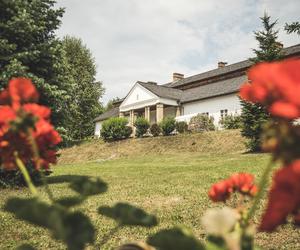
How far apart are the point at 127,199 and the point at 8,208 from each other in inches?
309

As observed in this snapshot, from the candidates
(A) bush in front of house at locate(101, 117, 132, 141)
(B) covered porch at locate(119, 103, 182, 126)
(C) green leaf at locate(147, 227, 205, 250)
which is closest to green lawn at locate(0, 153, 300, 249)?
(C) green leaf at locate(147, 227, 205, 250)

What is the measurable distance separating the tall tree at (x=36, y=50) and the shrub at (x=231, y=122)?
1873cm

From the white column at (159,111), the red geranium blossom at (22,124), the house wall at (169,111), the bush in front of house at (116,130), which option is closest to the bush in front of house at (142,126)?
the bush in front of house at (116,130)

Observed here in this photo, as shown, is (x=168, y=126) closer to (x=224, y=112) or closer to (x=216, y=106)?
(x=224, y=112)

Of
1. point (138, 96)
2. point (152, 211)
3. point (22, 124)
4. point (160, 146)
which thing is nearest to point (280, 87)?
point (22, 124)

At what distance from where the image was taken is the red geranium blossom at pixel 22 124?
98cm

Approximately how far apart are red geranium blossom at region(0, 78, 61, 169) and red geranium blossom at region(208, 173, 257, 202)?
49 centimetres

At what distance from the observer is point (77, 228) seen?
89 cm

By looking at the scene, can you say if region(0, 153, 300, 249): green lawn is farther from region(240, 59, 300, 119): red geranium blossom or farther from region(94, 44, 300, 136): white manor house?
region(94, 44, 300, 136): white manor house

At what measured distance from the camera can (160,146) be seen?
28.6 m

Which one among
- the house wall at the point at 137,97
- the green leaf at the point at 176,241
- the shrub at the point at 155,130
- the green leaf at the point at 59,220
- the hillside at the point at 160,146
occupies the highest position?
the house wall at the point at 137,97

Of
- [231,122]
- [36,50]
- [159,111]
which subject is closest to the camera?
[36,50]

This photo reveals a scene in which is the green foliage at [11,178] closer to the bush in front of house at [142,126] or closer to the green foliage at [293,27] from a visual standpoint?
the green foliage at [293,27]

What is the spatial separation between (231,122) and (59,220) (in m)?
30.3
